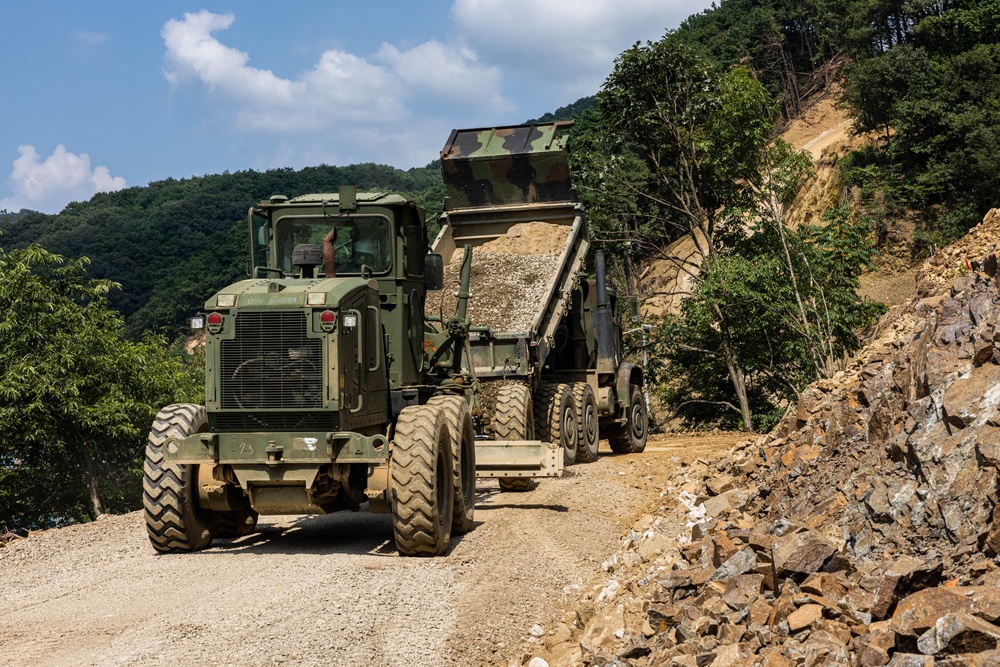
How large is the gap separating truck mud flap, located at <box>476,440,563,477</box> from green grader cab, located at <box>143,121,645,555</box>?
1.30m

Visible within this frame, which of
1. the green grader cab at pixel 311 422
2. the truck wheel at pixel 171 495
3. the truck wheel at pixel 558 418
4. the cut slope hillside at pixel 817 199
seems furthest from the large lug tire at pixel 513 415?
the cut slope hillside at pixel 817 199

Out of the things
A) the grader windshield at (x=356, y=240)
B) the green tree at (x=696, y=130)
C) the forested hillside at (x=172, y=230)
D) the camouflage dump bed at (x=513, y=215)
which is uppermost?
the forested hillside at (x=172, y=230)

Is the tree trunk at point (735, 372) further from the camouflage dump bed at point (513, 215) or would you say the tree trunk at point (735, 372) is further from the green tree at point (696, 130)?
the camouflage dump bed at point (513, 215)

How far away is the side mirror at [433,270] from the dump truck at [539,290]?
4.05 meters

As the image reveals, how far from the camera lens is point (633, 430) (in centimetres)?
1941

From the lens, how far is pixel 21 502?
2053 cm

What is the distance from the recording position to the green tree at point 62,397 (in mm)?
19016

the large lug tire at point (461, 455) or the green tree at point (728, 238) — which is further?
the green tree at point (728, 238)

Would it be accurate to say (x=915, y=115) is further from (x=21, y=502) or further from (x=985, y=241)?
(x=21, y=502)

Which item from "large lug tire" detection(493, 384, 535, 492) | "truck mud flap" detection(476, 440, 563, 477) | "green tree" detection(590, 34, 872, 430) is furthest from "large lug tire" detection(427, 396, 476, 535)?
"green tree" detection(590, 34, 872, 430)

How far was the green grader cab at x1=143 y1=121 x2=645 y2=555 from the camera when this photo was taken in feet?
29.1

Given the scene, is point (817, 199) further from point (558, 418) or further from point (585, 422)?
point (558, 418)

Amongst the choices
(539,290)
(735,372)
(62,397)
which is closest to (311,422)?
(539,290)

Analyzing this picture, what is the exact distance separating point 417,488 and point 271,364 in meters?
1.67
